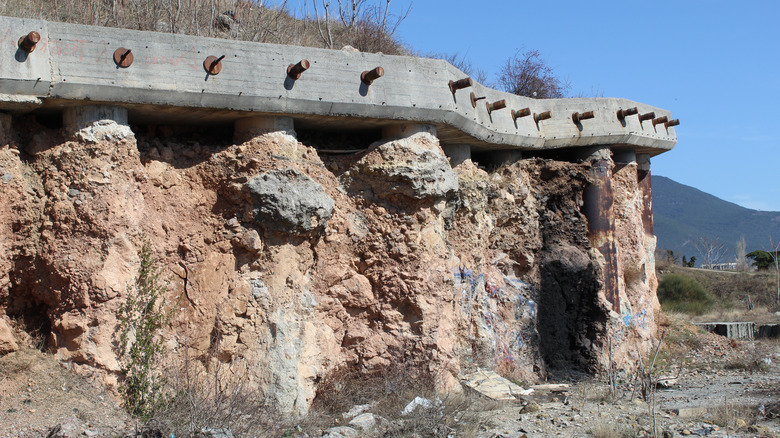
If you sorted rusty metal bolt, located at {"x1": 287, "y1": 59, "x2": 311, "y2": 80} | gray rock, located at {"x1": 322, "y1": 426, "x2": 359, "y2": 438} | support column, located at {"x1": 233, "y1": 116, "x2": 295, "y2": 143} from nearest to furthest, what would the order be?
1. gray rock, located at {"x1": 322, "y1": 426, "x2": 359, "y2": 438}
2. rusty metal bolt, located at {"x1": 287, "y1": 59, "x2": 311, "y2": 80}
3. support column, located at {"x1": 233, "y1": 116, "x2": 295, "y2": 143}

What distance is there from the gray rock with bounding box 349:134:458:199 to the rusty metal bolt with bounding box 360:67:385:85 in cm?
75

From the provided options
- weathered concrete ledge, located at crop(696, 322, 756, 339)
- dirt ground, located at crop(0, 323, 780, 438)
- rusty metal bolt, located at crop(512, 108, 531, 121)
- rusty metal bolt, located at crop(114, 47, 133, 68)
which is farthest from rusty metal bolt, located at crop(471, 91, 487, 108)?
weathered concrete ledge, located at crop(696, 322, 756, 339)

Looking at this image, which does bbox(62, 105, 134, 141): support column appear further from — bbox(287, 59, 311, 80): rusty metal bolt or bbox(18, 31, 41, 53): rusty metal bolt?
bbox(287, 59, 311, 80): rusty metal bolt

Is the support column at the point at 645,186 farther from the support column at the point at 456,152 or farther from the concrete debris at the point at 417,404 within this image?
the concrete debris at the point at 417,404

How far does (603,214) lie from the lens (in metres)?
10.9

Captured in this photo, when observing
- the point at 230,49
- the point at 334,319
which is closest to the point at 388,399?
the point at 334,319

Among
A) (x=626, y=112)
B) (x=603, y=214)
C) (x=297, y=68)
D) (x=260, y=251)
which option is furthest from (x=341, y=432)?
(x=626, y=112)

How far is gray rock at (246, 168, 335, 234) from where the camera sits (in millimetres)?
7215

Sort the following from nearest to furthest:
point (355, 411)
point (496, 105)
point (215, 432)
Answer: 1. point (215, 432)
2. point (355, 411)
3. point (496, 105)

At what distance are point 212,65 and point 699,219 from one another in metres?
165

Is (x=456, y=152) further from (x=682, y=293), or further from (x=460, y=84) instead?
(x=682, y=293)

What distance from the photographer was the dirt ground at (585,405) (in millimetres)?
5902

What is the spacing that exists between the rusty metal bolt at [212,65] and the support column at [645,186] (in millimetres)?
7514

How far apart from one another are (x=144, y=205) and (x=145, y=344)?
1.22 meters
